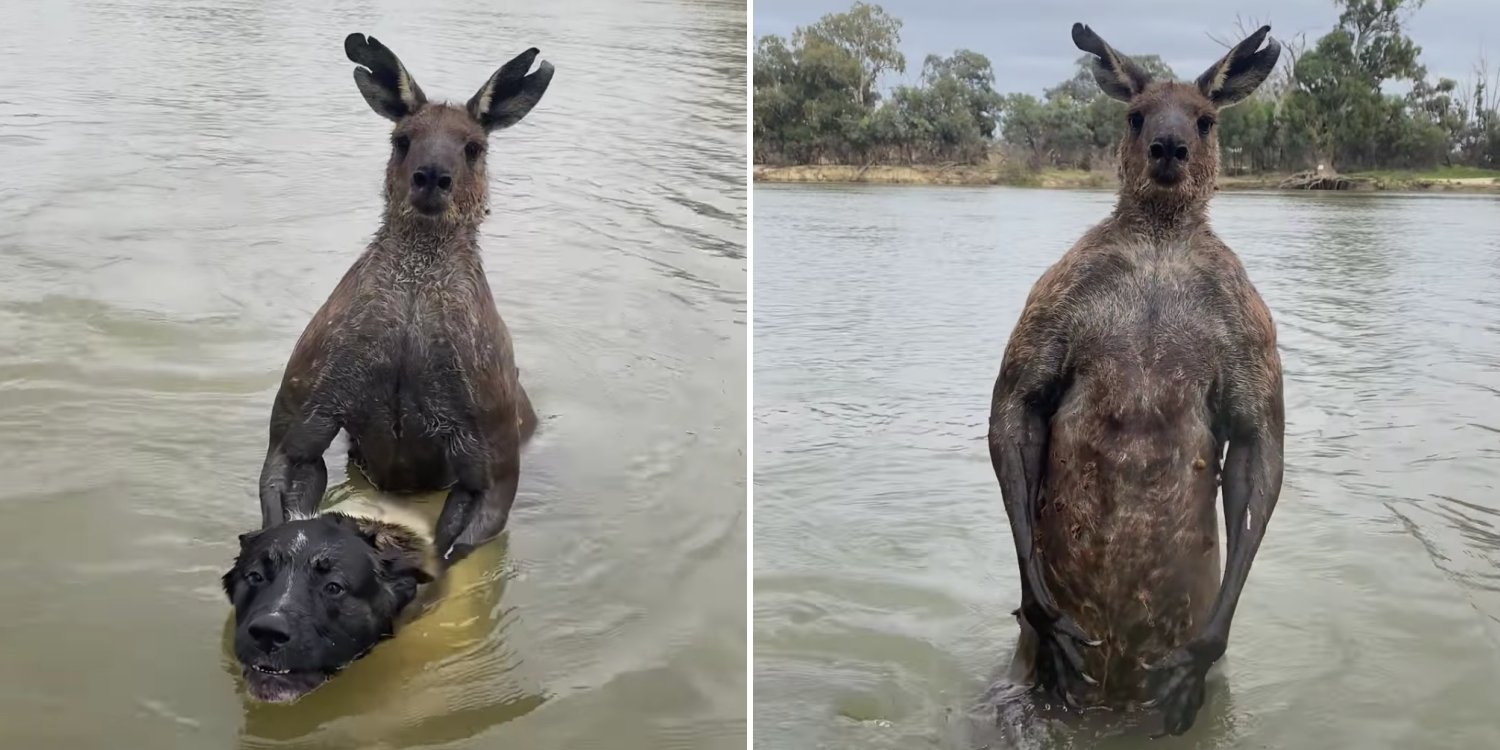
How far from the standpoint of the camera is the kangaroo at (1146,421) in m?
3.36

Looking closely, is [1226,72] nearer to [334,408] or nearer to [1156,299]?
[1156,299]

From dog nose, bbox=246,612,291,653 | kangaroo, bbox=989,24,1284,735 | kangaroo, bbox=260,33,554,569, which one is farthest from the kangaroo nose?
kangaroo, bbox=989,24,1284,735

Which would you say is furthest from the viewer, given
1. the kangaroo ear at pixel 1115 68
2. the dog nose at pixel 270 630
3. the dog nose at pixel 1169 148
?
the kangaroo ear at pixel 1115 68

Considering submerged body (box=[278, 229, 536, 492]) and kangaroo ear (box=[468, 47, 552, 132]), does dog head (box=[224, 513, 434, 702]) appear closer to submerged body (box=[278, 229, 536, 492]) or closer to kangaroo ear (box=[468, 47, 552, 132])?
submerged body (box=[278, 229, 536, 492])

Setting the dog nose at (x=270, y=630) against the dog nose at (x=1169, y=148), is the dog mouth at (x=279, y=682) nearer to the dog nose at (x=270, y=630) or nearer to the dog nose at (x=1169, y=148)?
the dog nose at (x=270, y=630)

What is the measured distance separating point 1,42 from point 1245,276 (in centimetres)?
503

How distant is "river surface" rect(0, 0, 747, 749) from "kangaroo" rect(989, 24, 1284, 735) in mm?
1091

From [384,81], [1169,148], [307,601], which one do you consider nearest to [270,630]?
[307,601]

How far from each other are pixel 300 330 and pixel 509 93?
4.72 ft

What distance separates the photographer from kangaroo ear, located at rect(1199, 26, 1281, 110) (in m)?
3.34

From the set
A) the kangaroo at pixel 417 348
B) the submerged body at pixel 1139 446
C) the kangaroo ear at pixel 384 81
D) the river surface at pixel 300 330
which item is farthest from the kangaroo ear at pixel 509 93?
the submerged body at pixel 1139 446

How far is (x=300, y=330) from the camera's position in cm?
469

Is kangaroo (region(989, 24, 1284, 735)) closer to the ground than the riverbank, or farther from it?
closer to the ground

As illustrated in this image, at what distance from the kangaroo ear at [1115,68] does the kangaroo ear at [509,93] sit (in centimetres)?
149
